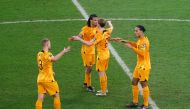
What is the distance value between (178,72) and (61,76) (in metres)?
3.87

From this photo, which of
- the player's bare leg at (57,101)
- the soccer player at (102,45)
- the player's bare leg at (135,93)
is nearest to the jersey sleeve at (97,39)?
the soccer player at (102,45)

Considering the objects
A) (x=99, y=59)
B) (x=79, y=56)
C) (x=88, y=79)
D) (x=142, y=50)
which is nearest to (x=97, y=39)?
(x=99, y=59)

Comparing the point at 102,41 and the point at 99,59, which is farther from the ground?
the point at 102,41

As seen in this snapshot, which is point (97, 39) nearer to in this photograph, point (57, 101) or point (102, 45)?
point (102, 45)

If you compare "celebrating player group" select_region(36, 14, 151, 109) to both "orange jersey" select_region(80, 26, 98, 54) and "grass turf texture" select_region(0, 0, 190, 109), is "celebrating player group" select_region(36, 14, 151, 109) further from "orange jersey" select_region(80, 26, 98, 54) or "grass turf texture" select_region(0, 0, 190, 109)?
"grass turf texture" select_region(0, 0, 190, 109)

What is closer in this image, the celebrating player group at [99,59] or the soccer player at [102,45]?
the celebrating player group at [99,59]

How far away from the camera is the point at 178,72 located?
20047 millimetres

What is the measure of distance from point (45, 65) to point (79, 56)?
646 cm

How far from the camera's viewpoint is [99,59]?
58.1 ft

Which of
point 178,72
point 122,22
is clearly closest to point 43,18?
point 122,22

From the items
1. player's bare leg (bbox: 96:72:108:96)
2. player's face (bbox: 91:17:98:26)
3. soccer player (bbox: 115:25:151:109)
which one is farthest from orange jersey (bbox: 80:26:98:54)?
soccer player (bbox: 115:25:151:109)

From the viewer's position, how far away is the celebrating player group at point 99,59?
1577cm

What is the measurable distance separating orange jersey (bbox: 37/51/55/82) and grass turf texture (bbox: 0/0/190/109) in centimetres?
160

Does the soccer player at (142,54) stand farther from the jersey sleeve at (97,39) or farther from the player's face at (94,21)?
the player's face at (94,21)
